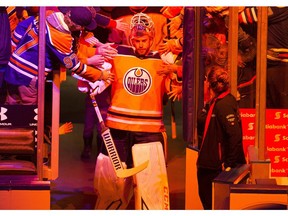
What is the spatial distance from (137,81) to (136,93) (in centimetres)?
9

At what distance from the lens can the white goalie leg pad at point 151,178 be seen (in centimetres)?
588

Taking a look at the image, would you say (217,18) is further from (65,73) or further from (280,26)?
(65,73)

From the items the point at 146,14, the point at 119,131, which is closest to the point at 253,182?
the point at 119,131

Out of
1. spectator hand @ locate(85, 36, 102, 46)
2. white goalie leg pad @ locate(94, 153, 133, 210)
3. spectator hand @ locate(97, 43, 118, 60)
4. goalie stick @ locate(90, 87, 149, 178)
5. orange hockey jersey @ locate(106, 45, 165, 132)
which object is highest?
spectator hand @ locate(85, 36, 102, 46)

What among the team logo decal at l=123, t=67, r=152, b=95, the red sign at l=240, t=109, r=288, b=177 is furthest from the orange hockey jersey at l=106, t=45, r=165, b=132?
the red sign at l=240, t=109, r=288, b=177

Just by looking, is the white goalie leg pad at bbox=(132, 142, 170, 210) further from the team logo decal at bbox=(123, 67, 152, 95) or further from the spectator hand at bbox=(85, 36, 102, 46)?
the spectator hand at bbox=(85, 36, 102, 46)

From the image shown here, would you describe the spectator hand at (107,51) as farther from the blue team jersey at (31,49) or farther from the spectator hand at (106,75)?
the blue team jersey at (31,49)

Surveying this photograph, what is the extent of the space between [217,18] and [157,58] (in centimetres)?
52

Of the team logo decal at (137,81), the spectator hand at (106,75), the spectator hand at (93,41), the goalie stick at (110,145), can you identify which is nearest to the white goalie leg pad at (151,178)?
the goalie stick at (110,145)

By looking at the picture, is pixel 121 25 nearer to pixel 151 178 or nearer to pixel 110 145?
pixel 110 145

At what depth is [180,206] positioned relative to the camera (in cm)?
591

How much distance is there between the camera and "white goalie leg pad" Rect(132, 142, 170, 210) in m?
5.88

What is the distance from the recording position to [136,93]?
5844 millimetres

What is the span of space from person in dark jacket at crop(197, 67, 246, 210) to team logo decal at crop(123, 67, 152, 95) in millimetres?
430
